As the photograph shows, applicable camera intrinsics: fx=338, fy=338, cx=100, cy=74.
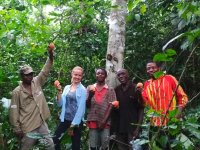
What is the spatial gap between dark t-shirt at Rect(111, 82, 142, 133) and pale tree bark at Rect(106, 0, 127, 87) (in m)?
0.33

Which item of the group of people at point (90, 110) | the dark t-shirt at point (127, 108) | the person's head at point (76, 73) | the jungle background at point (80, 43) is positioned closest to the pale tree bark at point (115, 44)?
the group of people at point (90, 110)

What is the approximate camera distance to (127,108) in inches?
200

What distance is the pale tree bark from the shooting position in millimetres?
5355

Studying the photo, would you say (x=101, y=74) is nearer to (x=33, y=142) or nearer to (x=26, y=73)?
(x=26, y=73)

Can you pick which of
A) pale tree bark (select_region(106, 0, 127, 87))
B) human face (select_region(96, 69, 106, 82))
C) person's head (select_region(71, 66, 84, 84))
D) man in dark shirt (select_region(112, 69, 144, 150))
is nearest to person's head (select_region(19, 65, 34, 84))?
person's head (select_region(71, 66, 84, 84))

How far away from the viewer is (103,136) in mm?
5098

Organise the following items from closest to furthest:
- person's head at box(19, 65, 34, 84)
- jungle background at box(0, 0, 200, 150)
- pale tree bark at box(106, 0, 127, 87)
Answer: person's head at box(19, 65, 34, 84), pale tree bark at box(106, 0, 127, 87), jungle background at box(0, 0, 200, 150)

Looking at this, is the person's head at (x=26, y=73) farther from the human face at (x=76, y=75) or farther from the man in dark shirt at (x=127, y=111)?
the man in dark shirt at (x=127, y=111)

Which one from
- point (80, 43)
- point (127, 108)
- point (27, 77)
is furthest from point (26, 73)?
point (80, 43)

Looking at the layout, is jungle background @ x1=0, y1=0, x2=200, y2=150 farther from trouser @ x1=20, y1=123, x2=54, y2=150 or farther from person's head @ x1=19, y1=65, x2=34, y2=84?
person's head @ x1=19, y1=65, x2=34, y2=84

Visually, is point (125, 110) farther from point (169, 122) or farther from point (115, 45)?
point (169, 122)

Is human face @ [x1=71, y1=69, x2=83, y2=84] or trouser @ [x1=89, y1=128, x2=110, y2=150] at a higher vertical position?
human face @ [x1=71, y1=69, x2=83, y2=84]

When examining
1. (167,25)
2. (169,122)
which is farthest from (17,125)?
(167,25)

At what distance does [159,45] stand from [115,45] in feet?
9.15
